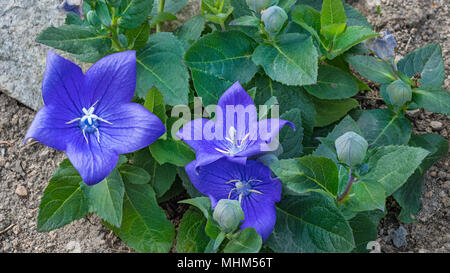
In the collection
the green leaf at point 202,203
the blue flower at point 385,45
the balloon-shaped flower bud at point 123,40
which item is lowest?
the green leaf at point 202,203

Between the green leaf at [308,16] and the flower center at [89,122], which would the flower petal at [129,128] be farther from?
the green leaf at [308,16]

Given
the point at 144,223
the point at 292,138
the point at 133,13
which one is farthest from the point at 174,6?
the point at 144,223

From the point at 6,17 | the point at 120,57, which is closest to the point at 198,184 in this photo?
the point at 120,57

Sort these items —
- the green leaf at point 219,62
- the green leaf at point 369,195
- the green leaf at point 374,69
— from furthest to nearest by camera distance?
the green leaf at point 374,69 < the green leaf at point 219,62 < the green leaf at point 369,195

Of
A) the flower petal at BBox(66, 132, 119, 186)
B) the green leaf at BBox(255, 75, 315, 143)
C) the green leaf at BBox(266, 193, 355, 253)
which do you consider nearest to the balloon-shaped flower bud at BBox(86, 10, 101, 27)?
the flower petal at BBox(66, 132, 119, 186)

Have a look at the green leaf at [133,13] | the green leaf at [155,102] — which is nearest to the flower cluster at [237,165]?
the green leaf at [155,102]
